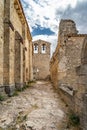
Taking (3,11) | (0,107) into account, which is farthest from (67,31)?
(0,107)

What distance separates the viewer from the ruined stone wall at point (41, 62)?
124 feet

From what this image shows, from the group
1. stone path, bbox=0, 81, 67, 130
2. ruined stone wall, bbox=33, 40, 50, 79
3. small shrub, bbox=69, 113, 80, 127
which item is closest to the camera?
small shrub, bbox=69, 113, 80, 127

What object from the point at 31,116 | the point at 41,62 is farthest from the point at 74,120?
the point at 41,62

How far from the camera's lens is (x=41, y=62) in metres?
38.7

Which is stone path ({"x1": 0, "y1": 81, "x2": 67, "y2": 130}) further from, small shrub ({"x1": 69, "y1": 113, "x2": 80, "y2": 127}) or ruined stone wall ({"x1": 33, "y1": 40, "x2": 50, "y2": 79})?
ruined stone wall ({"x1": 33, "y1": 40, "x2": 50, "y2": 79})

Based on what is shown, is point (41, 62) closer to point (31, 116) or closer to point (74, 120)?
point (31, 116)

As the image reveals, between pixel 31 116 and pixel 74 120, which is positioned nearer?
pixel 74 120

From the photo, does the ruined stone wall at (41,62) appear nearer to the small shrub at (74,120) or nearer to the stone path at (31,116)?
the stone path at (31,116)

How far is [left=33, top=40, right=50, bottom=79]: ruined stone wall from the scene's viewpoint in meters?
37.7

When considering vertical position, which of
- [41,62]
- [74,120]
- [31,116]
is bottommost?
[31,116]

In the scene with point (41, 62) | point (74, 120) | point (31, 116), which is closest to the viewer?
point (74, 120)

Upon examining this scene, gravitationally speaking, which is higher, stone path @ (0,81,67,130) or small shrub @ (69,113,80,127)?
small shrub @ (69,113,80,127)

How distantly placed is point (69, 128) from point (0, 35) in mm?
6948

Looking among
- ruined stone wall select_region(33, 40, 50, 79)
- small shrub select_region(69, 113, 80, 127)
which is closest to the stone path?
small shrub select_region(69, 113, 80, 127)
